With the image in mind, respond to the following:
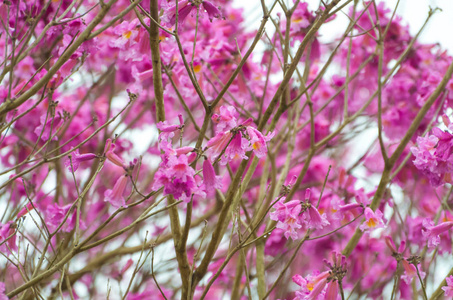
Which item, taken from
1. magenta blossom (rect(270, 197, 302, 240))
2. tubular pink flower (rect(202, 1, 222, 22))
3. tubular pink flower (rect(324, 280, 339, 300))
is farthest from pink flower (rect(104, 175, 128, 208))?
tubular pink flower (rect(324, 280, 339, 300))

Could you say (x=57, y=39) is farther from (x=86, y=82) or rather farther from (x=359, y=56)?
(x=359, y=56)

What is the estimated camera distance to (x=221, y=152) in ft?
5.66

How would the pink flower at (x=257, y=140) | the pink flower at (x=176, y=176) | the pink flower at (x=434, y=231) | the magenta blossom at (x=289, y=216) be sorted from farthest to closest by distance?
the pink flower at (x=434, y=231) → the magenta blossom at (x=289, y=216) → the pink flower at (x=257, y=140) → the pink flower at (x=176, y=176)

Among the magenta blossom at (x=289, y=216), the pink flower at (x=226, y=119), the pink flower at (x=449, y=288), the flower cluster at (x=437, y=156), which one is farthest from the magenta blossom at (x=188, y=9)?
the pink flower at (x=449, y=288)

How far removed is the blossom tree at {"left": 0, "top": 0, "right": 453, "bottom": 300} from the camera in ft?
6.12

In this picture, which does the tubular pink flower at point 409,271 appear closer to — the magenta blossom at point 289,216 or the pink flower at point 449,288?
the pink flower at point 449,288

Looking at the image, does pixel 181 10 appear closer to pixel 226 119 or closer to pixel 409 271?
pixel 226 119

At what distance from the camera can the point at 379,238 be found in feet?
13.0

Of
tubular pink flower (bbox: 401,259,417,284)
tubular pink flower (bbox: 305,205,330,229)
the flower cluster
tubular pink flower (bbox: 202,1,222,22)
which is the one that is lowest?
tubular pink flower (bbox: 401,259,417,284)

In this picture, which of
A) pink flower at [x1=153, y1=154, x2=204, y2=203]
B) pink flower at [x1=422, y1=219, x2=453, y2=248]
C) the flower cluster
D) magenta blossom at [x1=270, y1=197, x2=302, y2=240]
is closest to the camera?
pink flower at [x1=153, y1=154, x2=204, y2=203]

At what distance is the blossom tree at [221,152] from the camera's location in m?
1.86

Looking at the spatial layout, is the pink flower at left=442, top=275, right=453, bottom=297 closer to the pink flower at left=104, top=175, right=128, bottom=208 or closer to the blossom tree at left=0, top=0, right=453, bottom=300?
the blossom tree at left=0, top=0, right=453, bottom=300

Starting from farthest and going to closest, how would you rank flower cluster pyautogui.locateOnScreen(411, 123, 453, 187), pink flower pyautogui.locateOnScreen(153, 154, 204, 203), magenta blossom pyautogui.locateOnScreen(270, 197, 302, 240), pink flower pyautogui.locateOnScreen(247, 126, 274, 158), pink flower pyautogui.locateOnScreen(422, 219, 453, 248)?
pink flower pyautogui.locateOnScreen(422, 219, 453, 248) → flower cluster pyautogui.locateOnScreen(411, 123, 453, 187) → magenta blossom pyautogui.locateOnScreen(270, 197, 302, 240) → pink flower pyautogui.locateOnScreen(247, 126, 274, 158) → pink flower pyautogui.locateOnScreen(153, 154, 204, 203)

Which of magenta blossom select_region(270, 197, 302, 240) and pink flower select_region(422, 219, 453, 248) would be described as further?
pink flower select_region(422, 219, 453, 248)
